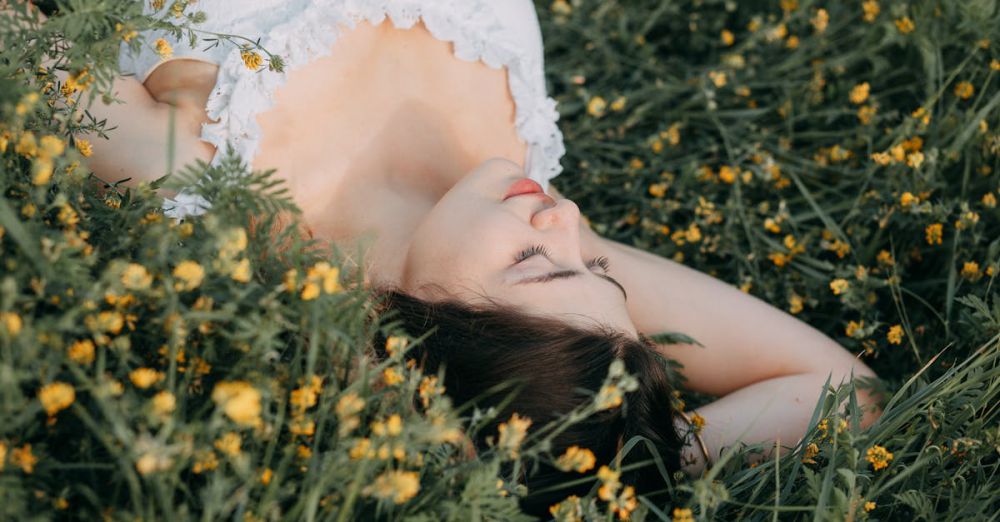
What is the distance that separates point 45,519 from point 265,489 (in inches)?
12.2

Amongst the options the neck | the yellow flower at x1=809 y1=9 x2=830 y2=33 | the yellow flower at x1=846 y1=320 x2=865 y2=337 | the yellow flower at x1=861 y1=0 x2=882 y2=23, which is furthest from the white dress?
the yellow flower at x1=861 y1=0 x2=882 y2=23

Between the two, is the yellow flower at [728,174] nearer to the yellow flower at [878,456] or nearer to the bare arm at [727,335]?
the bare arm at [727,335]

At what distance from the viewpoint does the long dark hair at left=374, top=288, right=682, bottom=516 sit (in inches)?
66.4

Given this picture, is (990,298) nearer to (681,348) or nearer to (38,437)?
(681,348)

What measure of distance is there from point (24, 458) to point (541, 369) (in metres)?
0.97

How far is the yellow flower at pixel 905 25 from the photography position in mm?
2738

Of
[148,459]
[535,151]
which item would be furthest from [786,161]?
[148,459]

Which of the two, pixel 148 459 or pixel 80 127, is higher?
pixel 80 127

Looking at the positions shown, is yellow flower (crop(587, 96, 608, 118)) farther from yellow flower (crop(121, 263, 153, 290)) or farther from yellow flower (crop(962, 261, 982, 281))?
yellow flower (crop(121, 263, 153, 290))

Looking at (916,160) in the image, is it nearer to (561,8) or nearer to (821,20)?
(821,20)

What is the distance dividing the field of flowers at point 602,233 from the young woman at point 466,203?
0.32ft

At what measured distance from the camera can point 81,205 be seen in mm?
1467

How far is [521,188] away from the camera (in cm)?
195

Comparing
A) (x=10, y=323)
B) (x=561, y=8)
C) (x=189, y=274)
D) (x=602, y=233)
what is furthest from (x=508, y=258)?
(x=561, y=8)
